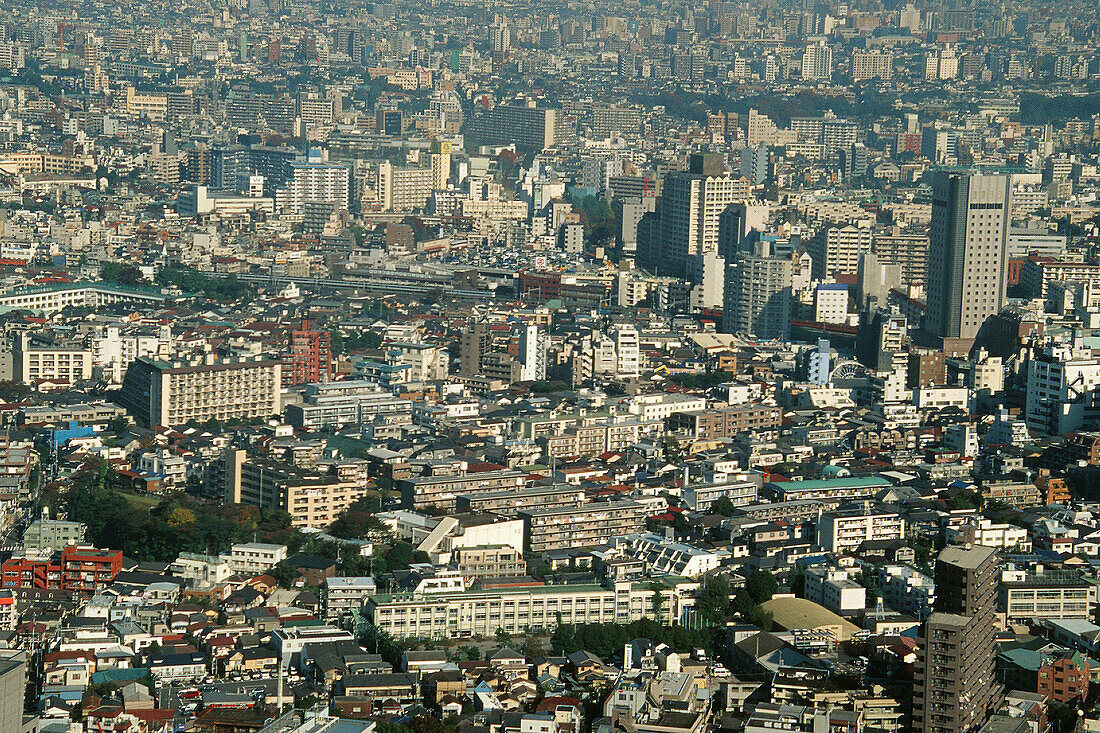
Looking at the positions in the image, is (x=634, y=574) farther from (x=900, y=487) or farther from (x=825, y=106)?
(x=825, y=106)

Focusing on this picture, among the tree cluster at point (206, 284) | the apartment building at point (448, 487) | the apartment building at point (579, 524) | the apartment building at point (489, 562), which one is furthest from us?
the tree cluster at point (206, 284)

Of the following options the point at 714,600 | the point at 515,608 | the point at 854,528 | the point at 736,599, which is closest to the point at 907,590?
the point at 736,599

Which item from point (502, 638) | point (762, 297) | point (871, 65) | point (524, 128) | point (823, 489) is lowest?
point (502, 638)

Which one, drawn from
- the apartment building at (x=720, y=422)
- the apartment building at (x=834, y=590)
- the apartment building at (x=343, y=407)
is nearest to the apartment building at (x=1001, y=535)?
the apartment building at (x=834, y=590)

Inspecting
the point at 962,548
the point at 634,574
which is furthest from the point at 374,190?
the point at 962,548

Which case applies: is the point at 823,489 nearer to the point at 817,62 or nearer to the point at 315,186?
the point at 315,186

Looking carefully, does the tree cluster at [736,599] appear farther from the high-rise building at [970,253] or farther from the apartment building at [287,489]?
the high-rise building at [970,253]
